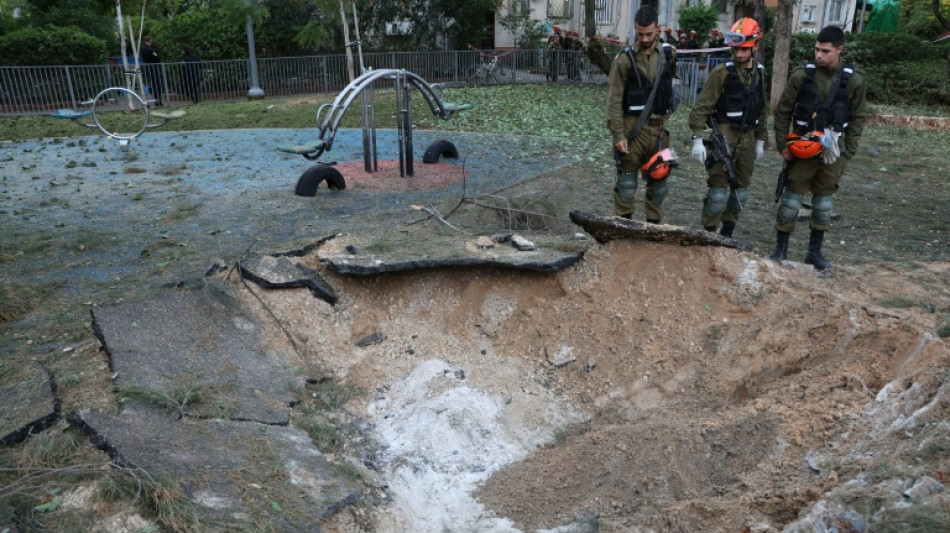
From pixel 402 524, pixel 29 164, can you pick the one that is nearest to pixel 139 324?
pixel 402 524

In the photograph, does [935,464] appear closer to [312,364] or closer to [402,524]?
[402,524]

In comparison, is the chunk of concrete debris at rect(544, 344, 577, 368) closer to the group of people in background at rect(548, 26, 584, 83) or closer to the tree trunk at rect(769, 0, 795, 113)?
the tree trunk at rect(769, 0, 795, 113)

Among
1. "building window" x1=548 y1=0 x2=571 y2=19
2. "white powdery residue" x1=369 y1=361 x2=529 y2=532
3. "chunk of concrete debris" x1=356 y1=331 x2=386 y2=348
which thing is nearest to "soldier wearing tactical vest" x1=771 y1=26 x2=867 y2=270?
"white powdery residue" x1=369 y1=361 x2=529 y2=532

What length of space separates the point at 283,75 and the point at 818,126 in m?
16.2

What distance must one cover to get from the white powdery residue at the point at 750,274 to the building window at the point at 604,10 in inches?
932

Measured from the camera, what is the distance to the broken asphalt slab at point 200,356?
3.79m

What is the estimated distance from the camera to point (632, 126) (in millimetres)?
5703

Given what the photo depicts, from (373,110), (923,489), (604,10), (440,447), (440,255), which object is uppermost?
(604,10)

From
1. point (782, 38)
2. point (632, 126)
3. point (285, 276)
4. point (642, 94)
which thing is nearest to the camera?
point (285, 276)

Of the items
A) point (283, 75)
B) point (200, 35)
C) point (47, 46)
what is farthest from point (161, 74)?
point (200, 35)

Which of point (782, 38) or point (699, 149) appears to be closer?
point (699, 149)

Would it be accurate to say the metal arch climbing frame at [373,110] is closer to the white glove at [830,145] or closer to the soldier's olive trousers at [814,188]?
the soldier's olive trousers at [814,188]

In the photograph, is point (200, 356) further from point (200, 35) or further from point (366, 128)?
point (200, 35)

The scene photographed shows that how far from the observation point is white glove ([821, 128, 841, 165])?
5.14m
